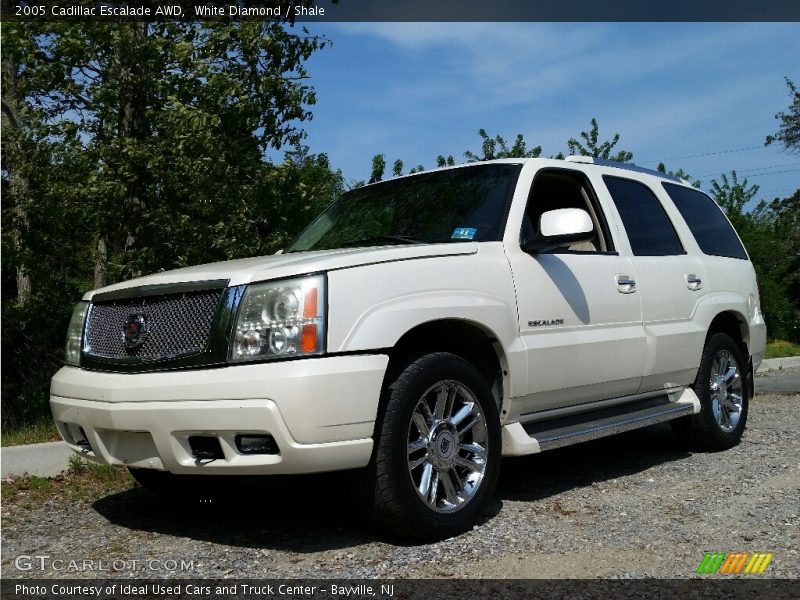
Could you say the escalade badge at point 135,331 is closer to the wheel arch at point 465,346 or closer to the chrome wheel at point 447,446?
the wheel arch at point 465,346

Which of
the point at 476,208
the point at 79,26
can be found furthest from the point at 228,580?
the point at 79,26

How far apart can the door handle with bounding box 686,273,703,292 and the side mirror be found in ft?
5.65

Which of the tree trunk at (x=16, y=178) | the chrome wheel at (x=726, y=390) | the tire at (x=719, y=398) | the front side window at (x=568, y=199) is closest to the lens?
the front side window at (x=568, y=199)

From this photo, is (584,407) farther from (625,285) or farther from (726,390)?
(726,390)

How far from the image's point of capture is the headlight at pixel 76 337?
458cm

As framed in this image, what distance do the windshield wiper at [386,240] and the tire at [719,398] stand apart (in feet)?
8.99

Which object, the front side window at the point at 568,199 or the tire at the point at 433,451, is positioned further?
the front side window at the point at 568,199

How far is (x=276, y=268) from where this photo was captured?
3947 mm

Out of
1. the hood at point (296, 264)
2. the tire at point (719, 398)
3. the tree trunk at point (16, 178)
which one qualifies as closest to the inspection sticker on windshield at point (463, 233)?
the hood at point (296, 264)

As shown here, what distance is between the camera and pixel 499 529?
14.5 ft

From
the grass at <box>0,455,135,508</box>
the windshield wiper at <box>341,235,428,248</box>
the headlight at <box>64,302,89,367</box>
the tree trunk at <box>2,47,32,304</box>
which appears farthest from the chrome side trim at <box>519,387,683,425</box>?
the tree trunk at <box>2,47,32,304</box>

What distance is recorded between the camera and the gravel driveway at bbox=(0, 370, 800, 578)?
384cm

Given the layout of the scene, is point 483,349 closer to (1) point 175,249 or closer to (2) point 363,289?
(2) point 363,289

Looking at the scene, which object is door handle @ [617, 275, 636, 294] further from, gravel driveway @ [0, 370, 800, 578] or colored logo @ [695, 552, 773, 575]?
colored logo @ [695, 552, 773, 575]
